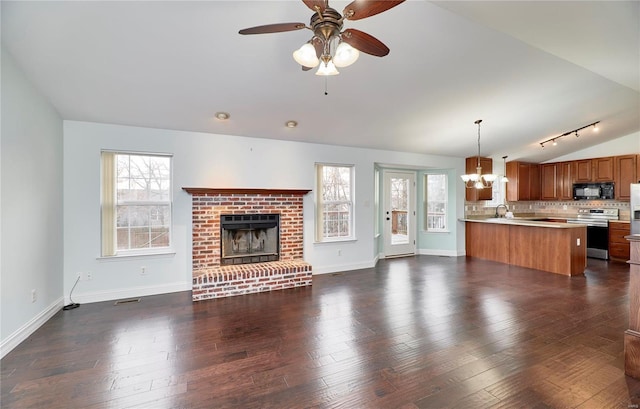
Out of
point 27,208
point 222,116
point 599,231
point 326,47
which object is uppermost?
point 222,116

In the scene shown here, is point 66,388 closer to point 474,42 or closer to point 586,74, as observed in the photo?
point 474,42

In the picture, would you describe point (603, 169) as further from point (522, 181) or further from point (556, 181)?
point (522, 181)

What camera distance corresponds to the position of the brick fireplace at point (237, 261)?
160 inches

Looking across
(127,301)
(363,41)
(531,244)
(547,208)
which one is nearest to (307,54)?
(363,41)

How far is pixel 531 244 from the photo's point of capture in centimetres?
561

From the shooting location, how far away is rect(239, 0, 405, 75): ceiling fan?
5.40ft


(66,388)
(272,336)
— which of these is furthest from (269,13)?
(66,388)

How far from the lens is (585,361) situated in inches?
92.8

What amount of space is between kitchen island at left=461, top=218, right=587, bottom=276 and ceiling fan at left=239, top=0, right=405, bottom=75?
17.2ft

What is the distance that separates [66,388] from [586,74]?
6.43 metres

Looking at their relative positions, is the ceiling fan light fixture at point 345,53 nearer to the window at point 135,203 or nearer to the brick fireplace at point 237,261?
the brick fireplace at point 237,261

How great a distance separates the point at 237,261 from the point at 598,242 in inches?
306

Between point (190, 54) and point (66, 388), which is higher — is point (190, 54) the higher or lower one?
the higher one

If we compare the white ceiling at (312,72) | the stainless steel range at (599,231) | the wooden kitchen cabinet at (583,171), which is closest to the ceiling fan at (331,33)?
the white ceiling at (312,72)
